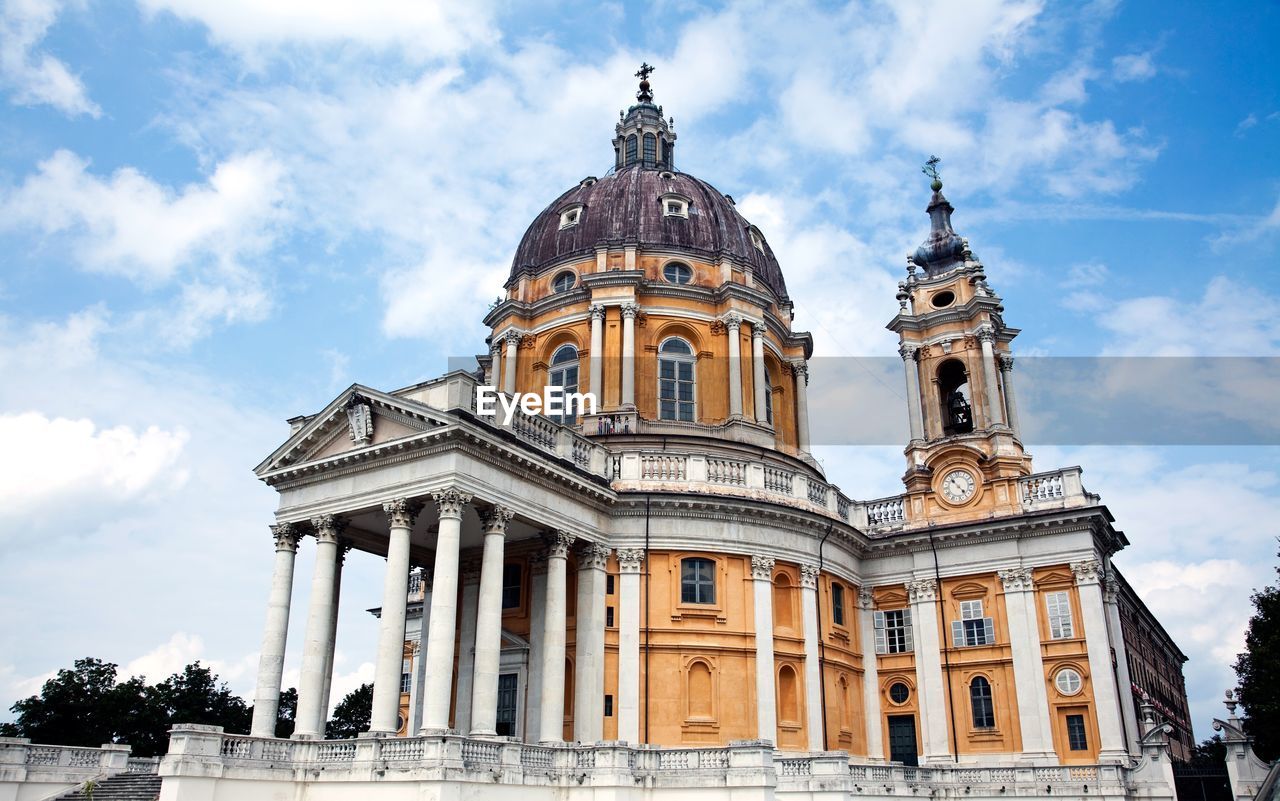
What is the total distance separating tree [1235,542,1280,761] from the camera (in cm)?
3150

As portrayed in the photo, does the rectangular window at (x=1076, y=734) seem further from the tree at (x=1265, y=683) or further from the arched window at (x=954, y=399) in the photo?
the arched window at (x=954, y=399)

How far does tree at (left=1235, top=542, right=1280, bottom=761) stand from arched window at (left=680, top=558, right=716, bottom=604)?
681 inches

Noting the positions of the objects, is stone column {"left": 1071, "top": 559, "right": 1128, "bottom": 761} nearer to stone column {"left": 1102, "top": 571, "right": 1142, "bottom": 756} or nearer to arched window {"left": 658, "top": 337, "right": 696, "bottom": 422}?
stone column {"left": 1102, "top": 571, "right": 1142, "bottom": 756}

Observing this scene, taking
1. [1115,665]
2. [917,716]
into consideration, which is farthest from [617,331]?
[1115,665]

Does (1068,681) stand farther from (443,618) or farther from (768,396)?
(443,618)

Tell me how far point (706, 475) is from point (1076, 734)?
1311 cm

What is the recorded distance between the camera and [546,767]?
23406 mm

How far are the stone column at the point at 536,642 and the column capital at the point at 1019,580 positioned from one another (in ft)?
47.8

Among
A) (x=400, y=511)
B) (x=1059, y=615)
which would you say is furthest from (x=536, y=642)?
(x=1059, y=615)

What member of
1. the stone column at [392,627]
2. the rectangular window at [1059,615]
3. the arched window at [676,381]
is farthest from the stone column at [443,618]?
the rectangular window at [1059,615]

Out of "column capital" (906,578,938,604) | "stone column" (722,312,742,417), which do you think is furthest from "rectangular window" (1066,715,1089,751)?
"stone column" (722,312,742,417)

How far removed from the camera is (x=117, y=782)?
24.2 meters

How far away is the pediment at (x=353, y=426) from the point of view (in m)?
24.9

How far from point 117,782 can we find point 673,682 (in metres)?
13.9
